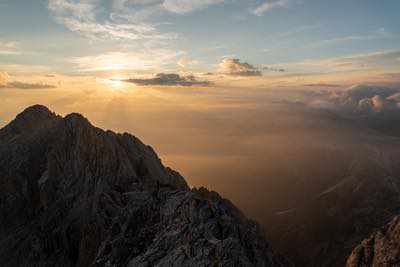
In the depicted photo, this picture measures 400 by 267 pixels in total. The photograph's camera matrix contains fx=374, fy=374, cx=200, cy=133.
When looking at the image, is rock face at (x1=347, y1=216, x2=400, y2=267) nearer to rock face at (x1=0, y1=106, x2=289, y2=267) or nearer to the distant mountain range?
the distant mountain range

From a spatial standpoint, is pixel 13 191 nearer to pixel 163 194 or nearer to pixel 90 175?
pixel 90 175

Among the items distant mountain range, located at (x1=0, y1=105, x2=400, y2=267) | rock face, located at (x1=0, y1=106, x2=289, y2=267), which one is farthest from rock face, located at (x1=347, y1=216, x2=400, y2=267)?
rock face, located at (x1=0, y1=106, x2=289, y2=267)

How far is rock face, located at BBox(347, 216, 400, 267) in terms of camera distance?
72.1 m

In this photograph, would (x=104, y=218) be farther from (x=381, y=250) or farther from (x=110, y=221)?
(x=381, y=250)

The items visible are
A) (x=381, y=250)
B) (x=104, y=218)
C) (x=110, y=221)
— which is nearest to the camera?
(x=381, y=250)

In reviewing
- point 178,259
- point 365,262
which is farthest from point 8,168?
point 365,262

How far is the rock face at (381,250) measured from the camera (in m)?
72.1

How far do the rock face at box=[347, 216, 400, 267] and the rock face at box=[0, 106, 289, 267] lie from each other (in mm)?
23839

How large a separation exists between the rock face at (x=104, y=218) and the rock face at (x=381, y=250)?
78.2 ft

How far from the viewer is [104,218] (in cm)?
15912

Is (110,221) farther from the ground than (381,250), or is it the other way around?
(381,250)

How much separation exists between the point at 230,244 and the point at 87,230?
93.1 m

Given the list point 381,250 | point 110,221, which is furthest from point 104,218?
point 381,250

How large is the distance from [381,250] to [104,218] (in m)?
115
